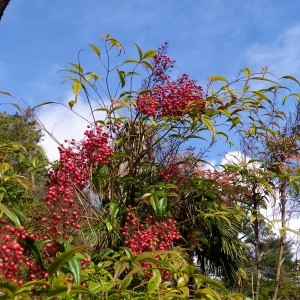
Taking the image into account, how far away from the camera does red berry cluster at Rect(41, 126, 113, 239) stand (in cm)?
126

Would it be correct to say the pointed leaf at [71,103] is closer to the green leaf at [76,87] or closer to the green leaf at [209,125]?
the green leaf at [76,87]

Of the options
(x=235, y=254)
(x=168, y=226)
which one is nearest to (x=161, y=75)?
(x=168, y=226)

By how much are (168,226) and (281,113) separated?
1335mm

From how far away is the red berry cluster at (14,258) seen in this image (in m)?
1.01

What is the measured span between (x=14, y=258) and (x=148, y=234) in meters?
0.79

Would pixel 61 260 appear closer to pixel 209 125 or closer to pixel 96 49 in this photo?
pixel 209 125

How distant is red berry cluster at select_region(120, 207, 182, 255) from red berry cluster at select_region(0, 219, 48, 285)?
1.92 ft

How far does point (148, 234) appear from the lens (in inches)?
69.2

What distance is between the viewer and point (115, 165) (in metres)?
2.22

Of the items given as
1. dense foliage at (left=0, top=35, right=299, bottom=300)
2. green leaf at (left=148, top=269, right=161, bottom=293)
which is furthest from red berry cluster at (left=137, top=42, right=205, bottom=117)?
green leaf at (left=148, top=269, right=161, bottom=293)

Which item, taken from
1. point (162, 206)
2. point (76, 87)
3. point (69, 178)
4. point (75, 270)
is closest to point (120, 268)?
point (75, 270)

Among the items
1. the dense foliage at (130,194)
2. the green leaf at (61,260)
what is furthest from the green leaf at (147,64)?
the green leaf at (61,260)

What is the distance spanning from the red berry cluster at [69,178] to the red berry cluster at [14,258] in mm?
109

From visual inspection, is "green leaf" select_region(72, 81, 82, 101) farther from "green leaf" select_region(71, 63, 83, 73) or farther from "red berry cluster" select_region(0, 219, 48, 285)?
"red berry cluster" select_region(0, 219, 48, 285)
